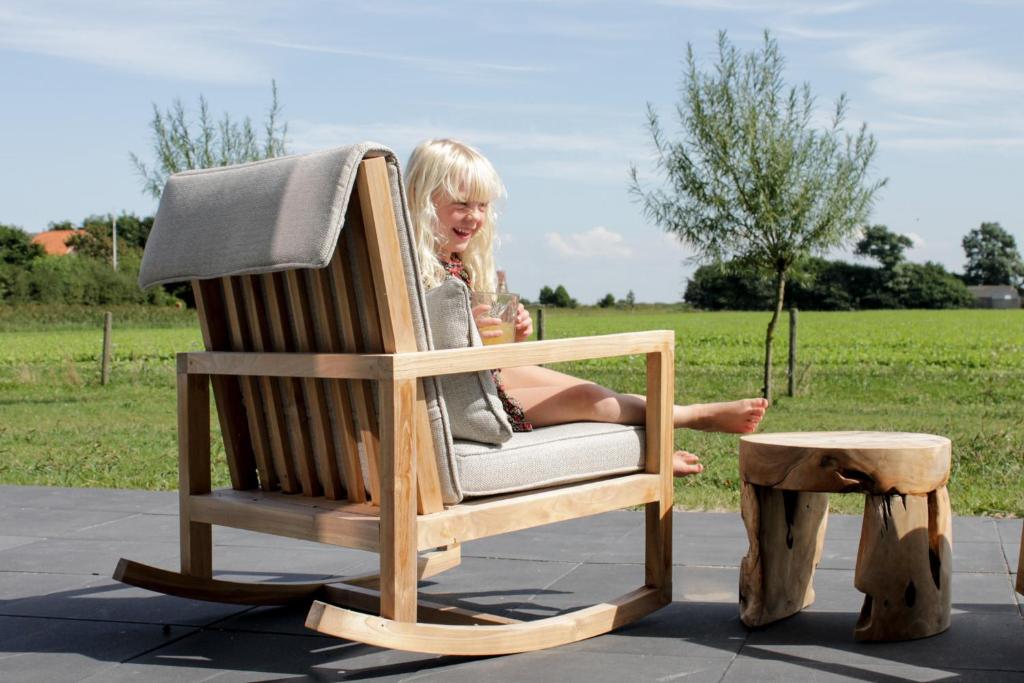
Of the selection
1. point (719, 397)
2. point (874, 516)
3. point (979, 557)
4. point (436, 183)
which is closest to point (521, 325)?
point (436, 183)

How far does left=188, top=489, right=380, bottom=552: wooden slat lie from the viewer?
2.88m

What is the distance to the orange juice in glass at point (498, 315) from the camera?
3.20 m

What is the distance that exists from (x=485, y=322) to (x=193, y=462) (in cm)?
99

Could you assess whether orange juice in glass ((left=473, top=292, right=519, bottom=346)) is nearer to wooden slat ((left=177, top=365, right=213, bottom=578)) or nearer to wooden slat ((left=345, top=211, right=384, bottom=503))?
wooden slat ((left=345, top=211, right=384, bottom=503))

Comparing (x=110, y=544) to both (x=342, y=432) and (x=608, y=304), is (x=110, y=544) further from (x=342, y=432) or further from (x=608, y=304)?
(x=608, y=304)

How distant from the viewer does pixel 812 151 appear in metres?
14.6

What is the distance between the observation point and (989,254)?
91.6 m

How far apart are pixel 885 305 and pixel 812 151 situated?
52.3 meters

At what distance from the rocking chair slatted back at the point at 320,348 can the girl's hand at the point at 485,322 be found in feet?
1.26

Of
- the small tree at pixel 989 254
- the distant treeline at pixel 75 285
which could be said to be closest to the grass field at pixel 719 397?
the distant treeline at pixel 75 285

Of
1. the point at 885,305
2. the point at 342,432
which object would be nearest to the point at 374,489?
the point at 342,432

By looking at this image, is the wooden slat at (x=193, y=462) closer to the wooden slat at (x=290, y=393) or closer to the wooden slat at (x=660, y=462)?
the wooden slat at (x=290, y=393)

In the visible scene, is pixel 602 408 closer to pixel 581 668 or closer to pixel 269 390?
pixel 581 668

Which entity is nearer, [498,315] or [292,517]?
[292,517]
